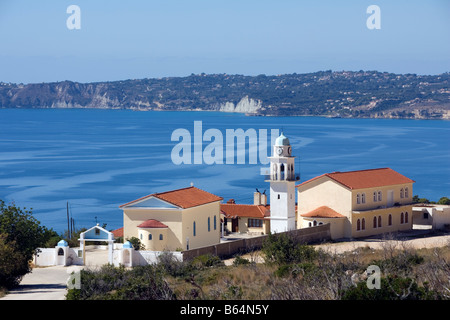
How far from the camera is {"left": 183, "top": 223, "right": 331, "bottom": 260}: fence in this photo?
3041 cm

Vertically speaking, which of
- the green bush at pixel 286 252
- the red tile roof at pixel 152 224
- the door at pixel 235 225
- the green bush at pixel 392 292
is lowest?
the door at pixel 235 225

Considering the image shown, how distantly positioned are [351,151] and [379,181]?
246ft

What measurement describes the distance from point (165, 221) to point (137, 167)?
211ft

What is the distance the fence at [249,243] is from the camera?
99.8ft

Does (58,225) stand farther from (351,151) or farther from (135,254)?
(351,151)

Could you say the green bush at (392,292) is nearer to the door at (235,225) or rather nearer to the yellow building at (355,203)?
the yellow building at (355,203)

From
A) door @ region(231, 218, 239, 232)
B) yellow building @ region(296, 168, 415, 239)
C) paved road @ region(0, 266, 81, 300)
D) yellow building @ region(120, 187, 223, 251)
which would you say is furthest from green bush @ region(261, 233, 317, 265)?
door @ region(231, 218, 239, 232)

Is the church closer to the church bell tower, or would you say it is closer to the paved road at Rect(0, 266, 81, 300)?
the church bell tower

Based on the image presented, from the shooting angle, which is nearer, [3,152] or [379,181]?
[379,181]

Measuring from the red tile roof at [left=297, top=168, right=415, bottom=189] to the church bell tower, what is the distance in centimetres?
182

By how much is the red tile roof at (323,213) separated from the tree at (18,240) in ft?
43.8

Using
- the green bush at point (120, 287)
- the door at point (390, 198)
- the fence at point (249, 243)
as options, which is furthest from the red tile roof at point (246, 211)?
the green bush at point (120, 287)
